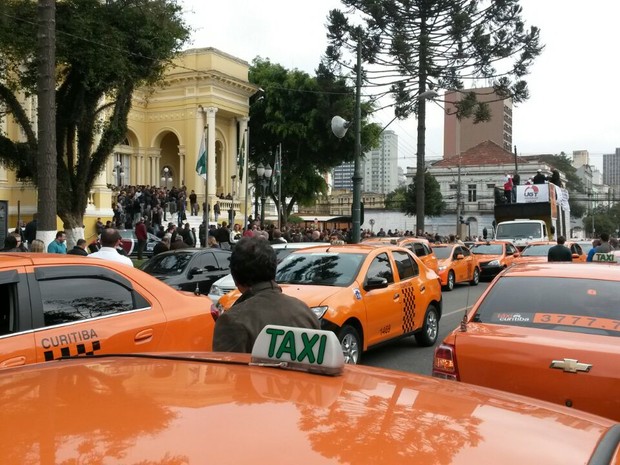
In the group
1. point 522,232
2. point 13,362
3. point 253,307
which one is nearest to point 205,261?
point 13,362

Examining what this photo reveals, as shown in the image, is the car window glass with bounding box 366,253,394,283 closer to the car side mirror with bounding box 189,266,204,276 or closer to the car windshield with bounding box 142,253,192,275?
the car side mirror with bounding box 189,266,204,276

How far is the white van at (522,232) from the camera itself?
24.6 metres

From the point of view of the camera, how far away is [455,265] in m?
19.4

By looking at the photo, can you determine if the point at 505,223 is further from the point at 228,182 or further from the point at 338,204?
the point at 338,204

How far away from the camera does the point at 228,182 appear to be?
43.5 meters

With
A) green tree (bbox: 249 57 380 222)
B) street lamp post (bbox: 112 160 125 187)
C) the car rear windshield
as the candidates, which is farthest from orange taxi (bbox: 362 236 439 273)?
street lamp post (bbox: 112 160 125 187)

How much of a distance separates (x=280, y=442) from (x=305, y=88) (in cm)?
4108

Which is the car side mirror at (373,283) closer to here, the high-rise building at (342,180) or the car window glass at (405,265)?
the car window glass at (405,265)

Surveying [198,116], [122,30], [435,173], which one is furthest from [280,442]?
[435,173]

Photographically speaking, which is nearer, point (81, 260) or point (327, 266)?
point (81, 260)

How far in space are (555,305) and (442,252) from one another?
15302 mm

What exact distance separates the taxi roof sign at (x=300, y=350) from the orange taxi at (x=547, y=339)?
2224 mm

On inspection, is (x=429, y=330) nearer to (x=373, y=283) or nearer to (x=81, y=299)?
(x=373, y=283)

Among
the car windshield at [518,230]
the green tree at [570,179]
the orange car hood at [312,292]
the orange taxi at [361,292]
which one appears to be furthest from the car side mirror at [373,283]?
the green tree at [570,179]
